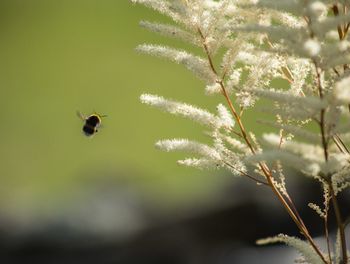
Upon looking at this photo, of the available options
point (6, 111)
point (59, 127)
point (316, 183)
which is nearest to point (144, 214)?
point (316, 183)

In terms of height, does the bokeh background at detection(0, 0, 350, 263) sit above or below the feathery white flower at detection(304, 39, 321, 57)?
above

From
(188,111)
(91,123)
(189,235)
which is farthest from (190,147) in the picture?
(189,235)

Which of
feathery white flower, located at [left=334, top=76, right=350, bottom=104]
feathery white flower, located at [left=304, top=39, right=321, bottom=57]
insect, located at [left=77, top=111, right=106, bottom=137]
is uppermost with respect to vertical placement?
insect, located at [left=77, top=111, right=106, bottom=137]

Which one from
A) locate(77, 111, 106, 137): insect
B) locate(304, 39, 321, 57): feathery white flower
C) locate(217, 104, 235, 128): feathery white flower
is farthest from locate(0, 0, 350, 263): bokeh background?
locate(304, 39, 321, 57): feathery white flower

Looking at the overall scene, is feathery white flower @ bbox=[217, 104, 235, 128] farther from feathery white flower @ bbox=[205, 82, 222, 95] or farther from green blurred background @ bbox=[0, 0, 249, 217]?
green blurred background @ bbox=[0, 0, 249, 217]

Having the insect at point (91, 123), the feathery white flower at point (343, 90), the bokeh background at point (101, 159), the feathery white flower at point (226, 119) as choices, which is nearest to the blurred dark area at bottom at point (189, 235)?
the bokeh background at point (101, 159)

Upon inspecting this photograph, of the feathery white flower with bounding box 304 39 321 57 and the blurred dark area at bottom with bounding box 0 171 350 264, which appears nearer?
the feathery white flower with bounding box 304 39 321 57

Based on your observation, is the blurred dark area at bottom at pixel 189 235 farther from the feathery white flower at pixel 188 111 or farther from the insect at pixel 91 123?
the feathery white flower at pixel 188 111

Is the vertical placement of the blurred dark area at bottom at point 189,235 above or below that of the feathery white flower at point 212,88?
above
